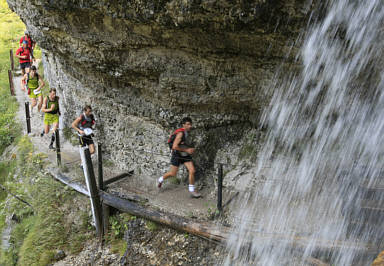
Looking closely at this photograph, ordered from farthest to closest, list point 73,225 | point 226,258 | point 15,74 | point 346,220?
point 15,74 → point 73,225 → point 226,258 → point 346,220

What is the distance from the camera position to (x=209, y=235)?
582 cm

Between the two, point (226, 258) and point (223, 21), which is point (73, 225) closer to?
point (226, 258)

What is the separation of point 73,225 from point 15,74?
1302 centimetres

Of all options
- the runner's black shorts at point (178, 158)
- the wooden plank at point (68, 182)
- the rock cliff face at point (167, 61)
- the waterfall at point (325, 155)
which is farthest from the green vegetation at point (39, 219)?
the waterfall at point (325, 155)

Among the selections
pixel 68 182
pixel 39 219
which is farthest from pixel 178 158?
pixel 39 219

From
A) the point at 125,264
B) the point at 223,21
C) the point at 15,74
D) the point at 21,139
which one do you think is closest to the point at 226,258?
the point at 125,264

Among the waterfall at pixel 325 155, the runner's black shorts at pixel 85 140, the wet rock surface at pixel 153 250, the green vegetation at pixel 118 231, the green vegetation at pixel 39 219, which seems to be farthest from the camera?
the runner's black shorts at pixel 85 140

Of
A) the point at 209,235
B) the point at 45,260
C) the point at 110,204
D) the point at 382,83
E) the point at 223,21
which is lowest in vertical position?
the point at 45,260

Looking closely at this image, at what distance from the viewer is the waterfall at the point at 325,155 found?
5.21m

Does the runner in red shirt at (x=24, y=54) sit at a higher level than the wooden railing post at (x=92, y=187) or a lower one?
higher

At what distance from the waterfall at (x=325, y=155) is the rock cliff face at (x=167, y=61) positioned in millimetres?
502

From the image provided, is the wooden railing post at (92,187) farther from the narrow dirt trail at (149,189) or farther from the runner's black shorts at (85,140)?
the runner's black shorts at (85,140)

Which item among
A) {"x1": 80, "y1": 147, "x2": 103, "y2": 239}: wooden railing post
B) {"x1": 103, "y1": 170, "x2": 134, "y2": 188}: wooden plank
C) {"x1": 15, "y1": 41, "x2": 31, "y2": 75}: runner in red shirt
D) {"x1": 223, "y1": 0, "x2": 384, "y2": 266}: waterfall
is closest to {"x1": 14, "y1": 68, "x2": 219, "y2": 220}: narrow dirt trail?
{"x1": 103, "y1": 170, "x2": 134, "y2": 188}: wooden plank

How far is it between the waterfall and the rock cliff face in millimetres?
502
